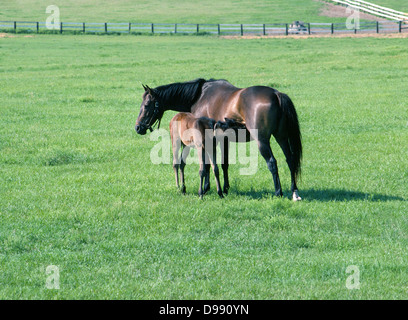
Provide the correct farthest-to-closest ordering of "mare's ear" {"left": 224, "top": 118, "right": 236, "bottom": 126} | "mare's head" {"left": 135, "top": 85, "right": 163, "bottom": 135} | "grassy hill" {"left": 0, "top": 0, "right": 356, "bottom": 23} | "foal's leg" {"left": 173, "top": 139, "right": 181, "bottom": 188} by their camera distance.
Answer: "grassy hill" {"left": 0, "top": 0, "right": 356, "bottom": 23}, "mare's head" {"left": 135, "top": 85, "right": 163, "bottom": 135}, "foal's leg" {"left": 173, "top": 139, "right": 181, "bottom": 188}, "mare's ear" {"left": 224, "top": 118, "right": 236, "bottom": 126}

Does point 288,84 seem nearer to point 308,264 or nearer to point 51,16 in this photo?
point 308,264

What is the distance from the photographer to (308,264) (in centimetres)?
716

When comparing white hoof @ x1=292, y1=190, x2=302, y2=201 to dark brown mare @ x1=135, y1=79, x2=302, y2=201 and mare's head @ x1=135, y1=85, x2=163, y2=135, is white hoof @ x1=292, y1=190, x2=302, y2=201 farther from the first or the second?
mare's head @ x1=135, y1=85, x2=163, y2=135

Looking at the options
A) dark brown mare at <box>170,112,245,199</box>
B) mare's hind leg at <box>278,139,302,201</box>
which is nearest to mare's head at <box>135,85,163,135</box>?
dark brown mare at <box>170,112,245,199</box>

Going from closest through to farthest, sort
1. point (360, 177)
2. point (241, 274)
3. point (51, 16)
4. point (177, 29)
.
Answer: point (241, 274)
point (360, 177)
point (177, 29)
point (51, 16)

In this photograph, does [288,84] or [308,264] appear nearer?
[308,264]

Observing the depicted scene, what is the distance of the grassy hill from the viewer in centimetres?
7056

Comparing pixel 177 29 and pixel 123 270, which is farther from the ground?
pixel 177 29

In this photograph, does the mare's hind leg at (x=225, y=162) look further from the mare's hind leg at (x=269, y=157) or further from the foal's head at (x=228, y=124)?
the mare's hind leg at (x=269, y=157)

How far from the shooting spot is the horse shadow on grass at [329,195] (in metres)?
9.93

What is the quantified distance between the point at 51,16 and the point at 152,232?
2679 inches

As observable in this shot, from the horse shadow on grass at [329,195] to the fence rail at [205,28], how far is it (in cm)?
4762

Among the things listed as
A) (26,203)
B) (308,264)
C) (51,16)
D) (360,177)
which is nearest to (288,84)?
(360,177)

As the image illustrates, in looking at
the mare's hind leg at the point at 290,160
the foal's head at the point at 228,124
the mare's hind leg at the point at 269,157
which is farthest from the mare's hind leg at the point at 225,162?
the mare's hind leg at the point at 290,160
